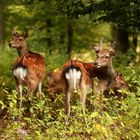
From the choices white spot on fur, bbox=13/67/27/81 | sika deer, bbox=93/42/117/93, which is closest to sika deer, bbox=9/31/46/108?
white spot on fur, bbox=13/67/27/81

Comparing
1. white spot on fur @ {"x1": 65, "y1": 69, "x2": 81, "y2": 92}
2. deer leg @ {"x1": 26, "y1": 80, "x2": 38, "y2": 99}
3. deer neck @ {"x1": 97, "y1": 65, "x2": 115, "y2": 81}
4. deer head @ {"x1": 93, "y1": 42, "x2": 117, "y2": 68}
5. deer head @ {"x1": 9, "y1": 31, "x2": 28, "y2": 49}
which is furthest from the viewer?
deer head @ {"x1": 9, "y1": 31, "x2": 28, "y2": 49}

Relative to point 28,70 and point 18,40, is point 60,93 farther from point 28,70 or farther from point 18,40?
point 18,40

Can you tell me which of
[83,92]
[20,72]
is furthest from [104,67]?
[20,72]

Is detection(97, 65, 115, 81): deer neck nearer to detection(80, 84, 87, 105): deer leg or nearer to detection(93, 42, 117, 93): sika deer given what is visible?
detection(93, 42, 117, 93): sika deer

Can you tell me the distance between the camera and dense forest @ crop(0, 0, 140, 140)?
6508 millimetres

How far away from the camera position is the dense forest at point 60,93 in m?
6.51

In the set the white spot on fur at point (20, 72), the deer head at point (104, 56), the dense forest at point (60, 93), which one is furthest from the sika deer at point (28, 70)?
the deer head at point (104, 56)

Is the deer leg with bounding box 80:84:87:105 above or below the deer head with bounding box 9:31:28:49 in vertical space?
below

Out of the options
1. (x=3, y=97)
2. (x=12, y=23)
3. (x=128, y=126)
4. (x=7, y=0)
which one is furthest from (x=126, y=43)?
(x=128, y=126)

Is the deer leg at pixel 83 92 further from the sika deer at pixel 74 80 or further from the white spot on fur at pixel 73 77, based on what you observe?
the white spot on fur at pixel 73 77

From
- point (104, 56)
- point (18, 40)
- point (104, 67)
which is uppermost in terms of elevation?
point (18, 40)

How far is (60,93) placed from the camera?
10773 millimetres

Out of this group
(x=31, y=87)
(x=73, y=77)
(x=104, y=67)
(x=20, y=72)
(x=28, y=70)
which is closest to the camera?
(x=73, y=77)

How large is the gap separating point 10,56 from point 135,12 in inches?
205
